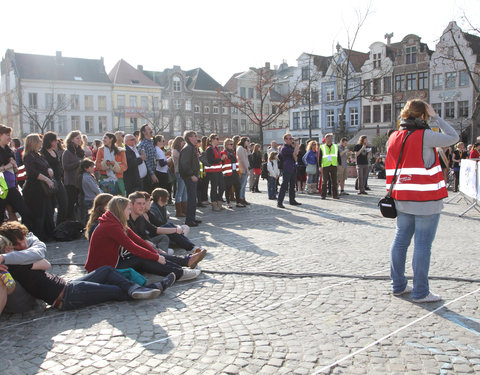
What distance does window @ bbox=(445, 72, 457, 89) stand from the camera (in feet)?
152

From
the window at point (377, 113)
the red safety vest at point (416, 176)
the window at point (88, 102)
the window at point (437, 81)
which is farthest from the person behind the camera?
the window at point (88, 102)

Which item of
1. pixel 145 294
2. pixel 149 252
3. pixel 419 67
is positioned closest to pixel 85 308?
pixel 145 294

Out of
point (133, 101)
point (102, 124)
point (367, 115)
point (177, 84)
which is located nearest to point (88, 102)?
point (102, 124)

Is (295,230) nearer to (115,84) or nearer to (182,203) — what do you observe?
(182,203)

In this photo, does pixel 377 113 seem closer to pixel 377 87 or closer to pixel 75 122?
pixel 377 87

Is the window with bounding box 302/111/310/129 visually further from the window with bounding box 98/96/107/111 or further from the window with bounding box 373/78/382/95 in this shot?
the window with bounding box 98/96/107/111

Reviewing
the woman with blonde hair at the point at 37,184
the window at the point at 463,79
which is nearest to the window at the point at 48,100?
the window at the point at 463,79

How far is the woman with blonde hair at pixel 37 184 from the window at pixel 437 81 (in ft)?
152

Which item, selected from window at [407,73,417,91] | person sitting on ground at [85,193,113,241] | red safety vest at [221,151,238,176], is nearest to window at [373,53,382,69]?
window at [407,73,417,91]

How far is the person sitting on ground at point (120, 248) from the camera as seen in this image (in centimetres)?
548

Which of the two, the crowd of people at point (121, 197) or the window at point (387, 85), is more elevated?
the window at point (387, 85)

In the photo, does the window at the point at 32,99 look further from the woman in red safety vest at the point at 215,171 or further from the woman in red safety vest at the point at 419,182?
the woman in red safety vest at the point at 419,182

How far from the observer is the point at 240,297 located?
5133mm

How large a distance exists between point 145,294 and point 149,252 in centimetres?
73
